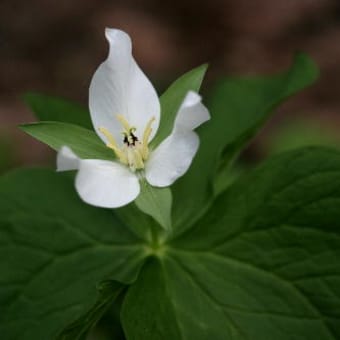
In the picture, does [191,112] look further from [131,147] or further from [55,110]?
[55,110]

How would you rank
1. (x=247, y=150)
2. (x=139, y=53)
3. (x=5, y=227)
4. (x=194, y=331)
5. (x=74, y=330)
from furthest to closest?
→ (x=139, y=53), (x=247, y=150), (x=5, y=227), (x=194, y=331), (x=74, y=330)

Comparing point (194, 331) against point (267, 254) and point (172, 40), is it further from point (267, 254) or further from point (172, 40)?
point (172, 40)

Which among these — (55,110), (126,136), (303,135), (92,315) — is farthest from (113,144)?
(303,135)

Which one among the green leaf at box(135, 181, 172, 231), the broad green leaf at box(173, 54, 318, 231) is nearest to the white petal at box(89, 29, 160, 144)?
the green leaf at box(135, 181, 172, 231)

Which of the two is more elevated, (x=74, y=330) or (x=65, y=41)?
(x=65, y=41)

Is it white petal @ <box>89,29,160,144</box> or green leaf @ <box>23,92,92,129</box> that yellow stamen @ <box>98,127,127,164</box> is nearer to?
white petal @ <box>89,29,160,144</box>

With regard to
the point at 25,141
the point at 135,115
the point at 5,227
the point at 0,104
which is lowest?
the point at 5,227

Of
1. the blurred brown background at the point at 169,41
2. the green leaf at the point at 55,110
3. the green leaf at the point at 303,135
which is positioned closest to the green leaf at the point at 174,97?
the green leaf at the point at 55,110

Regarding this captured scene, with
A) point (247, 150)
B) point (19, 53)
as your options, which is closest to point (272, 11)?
point (247, 150)
